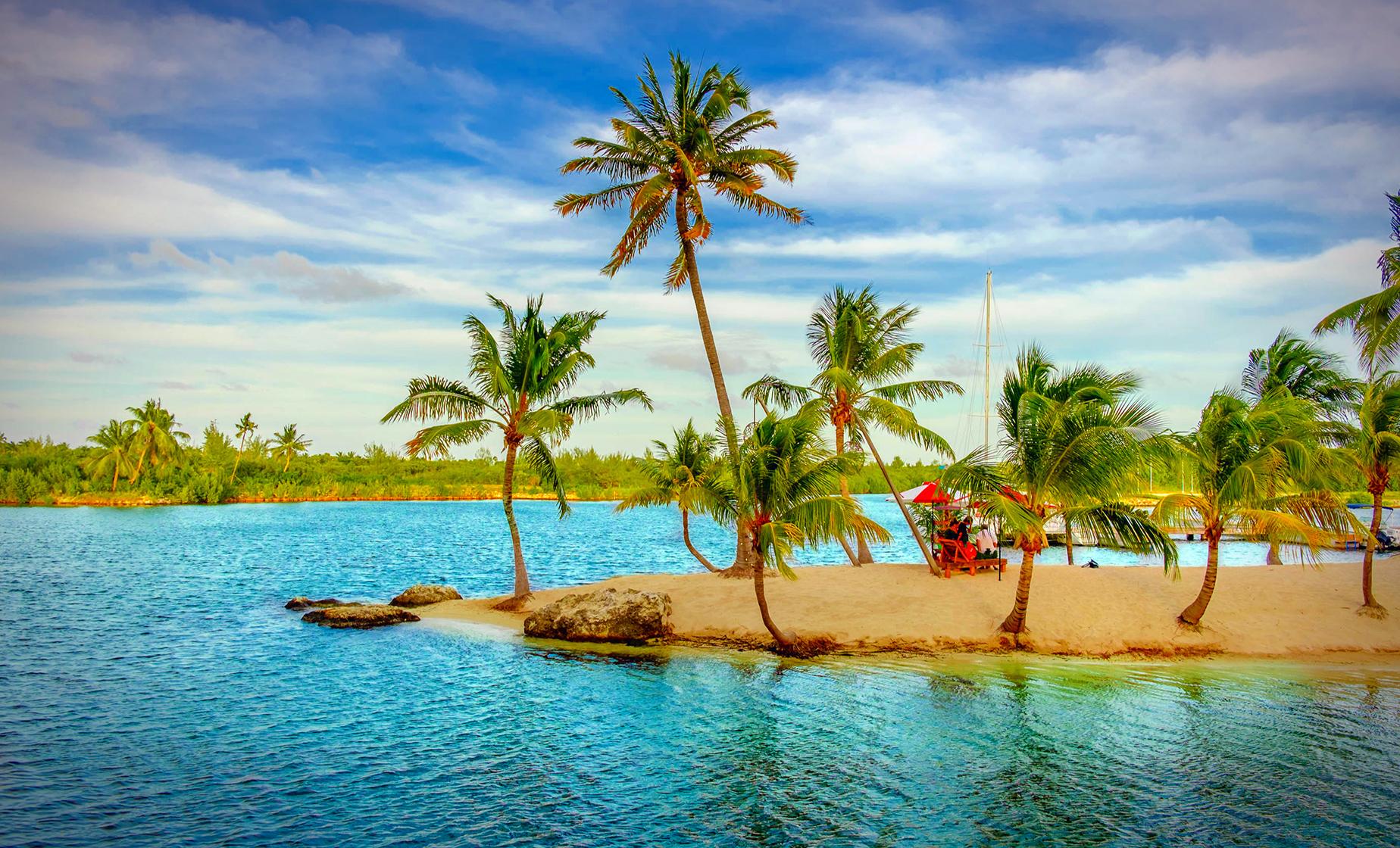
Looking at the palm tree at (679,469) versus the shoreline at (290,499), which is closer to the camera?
the palm tree at (679,469)

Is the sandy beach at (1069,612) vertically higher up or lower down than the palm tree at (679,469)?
lower down

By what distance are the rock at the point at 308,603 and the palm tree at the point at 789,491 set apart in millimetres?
16741

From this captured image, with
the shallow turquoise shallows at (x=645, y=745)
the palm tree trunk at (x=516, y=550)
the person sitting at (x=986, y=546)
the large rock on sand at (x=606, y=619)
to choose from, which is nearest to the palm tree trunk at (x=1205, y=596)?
→ the shallow turquoise shallows at (x=645, y=745)

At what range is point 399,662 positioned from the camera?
62.9ft

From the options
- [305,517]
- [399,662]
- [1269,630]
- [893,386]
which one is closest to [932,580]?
[893,386]

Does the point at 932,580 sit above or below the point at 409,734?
above

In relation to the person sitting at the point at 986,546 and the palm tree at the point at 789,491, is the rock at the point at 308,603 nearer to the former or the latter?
the palm tree at the point at 789,491

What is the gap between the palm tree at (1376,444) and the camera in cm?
1956

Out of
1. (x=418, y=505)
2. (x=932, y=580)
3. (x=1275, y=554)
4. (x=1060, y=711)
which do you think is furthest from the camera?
(x=418, y=505)

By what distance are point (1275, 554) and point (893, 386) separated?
46.8ft

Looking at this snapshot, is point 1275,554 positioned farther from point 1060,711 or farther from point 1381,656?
point 1060,711

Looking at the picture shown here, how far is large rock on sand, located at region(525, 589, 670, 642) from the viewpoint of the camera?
21375 mm

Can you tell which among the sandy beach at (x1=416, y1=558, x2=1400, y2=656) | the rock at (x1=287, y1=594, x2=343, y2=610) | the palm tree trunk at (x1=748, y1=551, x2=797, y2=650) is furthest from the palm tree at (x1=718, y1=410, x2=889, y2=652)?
the rock at (x1=287, y1=594, x2=343, y2=610)

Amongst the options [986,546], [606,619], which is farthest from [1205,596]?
[606,619]
